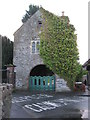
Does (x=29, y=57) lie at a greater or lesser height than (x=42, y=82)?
greater

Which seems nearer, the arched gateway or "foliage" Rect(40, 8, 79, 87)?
"foliage" Rect(40, 8, 79, 87)

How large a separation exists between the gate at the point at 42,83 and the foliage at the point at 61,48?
1.37 meters

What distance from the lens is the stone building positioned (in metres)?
20.6

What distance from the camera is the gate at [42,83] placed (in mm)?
20297

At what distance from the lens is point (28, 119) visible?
24.0ft

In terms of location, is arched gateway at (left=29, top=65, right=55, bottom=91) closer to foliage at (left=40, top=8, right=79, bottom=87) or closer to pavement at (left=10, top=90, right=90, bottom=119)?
foliage at (left=40, top=8, right=79, bottom=87)

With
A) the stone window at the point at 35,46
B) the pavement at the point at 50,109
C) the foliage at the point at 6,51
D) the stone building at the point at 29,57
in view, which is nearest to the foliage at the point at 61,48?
the stone window at the point at 35,46

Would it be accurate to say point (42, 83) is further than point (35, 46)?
No

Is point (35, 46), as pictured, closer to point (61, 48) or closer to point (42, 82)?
point (61, 48)

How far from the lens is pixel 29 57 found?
69.0 feet

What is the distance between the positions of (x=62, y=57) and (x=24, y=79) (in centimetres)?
479

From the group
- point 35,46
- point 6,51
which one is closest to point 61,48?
point 35,46

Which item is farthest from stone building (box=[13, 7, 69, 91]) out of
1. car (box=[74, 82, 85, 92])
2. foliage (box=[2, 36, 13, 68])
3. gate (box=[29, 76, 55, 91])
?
foliage (box=[2, 36, 13, 68])

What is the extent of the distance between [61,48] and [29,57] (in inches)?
148
